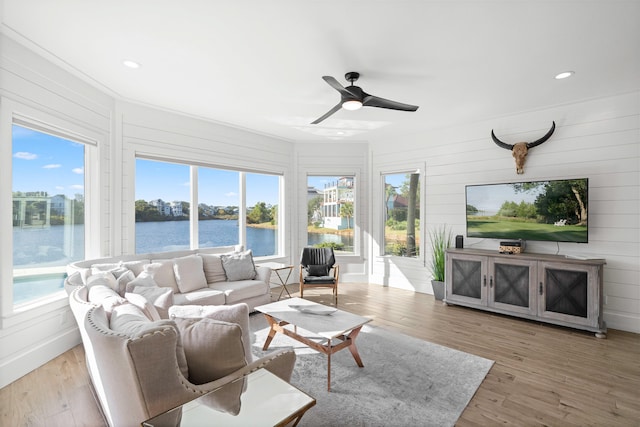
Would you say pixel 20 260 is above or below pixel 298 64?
below

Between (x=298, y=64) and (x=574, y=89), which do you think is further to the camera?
(x=574, y=89)

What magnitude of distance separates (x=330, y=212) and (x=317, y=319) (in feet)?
12.0

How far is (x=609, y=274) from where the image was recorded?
12.7 feet

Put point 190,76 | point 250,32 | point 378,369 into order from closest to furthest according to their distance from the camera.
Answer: point 250,32 < point 378,369 < point 190,76

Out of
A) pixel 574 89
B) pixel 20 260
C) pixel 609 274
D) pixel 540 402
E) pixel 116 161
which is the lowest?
pixel 540 402

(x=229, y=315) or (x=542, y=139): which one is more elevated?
(x=542, y=139)

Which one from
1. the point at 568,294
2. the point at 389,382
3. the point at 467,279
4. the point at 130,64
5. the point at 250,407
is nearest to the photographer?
the point at 250,407

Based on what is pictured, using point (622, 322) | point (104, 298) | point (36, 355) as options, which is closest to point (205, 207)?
point (36, 355)

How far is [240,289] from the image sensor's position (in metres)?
4.02

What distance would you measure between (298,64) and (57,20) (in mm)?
1932

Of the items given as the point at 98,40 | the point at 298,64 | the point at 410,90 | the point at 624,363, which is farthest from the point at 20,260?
the point at 624,363

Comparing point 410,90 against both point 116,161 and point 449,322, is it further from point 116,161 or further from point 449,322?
point 116,161

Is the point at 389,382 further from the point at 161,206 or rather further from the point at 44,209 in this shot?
the point at 161,206

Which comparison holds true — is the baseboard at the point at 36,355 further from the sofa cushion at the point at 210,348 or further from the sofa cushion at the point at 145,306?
the sofa cushion at the point at 210,348
